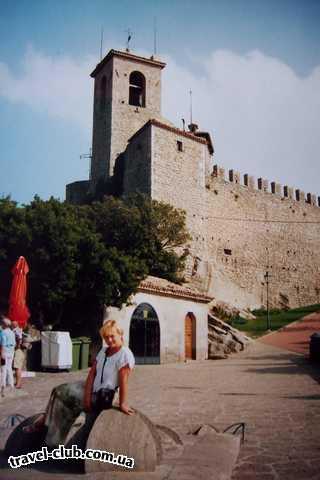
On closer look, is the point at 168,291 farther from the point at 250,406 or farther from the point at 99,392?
the point at 99,392

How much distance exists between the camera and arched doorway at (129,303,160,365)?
1727 centimetres

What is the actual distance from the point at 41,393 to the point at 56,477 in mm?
5972

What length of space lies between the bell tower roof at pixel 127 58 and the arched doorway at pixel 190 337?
933 inches

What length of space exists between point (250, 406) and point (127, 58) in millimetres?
33243

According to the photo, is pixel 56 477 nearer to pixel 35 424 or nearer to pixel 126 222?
pixel 35 424

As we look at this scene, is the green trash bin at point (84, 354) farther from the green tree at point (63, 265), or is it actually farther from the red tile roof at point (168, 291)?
the red tile roof at point (168, 291)

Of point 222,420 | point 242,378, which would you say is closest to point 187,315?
point 242,378

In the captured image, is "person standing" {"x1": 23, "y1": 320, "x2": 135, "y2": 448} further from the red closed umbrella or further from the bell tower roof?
the bell tower roof

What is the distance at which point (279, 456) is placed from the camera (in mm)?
4230

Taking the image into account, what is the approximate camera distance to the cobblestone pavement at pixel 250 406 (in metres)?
4.09

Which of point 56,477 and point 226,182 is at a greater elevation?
point 226,182

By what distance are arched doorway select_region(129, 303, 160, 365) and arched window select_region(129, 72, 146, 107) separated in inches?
885

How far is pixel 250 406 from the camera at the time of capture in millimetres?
7234

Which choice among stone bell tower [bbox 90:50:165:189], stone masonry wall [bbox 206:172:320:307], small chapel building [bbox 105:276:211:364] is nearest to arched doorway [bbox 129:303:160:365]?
small chapel building [bbox 105:276:211:364]
